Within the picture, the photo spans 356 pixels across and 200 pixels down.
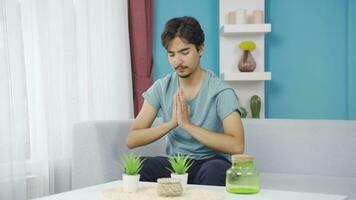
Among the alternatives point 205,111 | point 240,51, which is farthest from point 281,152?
point 240,51

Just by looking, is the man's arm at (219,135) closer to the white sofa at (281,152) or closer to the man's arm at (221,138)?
the man's arm at (221,138)

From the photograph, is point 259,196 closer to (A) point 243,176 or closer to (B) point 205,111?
(A) point 243,176

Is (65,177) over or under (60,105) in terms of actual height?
under

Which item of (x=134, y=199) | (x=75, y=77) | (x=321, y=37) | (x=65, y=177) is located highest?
(x=321, y=37)

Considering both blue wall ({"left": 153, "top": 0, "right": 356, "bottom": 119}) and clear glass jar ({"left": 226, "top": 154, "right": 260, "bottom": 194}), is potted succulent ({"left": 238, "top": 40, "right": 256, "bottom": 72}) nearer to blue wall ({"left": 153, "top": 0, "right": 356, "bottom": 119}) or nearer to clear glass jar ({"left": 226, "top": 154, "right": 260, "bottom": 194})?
blue wall ({"left": 153, "top": 0, "right": 356, "bottom": 119})

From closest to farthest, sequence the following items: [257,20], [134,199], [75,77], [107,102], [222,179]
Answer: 1. [134,199]
2. [222,179]
3. [75,77]
4. [107,102]
5. [257,20]

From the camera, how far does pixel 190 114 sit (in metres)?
2.25

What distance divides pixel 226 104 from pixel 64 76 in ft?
3.26

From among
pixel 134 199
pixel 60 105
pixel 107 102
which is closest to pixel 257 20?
pixel 107 102

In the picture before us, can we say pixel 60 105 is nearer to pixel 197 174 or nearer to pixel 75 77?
pixel 75 77

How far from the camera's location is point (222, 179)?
6.36 feet

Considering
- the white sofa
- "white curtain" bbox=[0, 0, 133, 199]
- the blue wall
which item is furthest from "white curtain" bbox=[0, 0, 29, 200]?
the blue wall

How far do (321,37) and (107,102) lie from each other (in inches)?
62.9

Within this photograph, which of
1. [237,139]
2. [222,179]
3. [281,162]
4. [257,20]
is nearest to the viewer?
[222,179]
